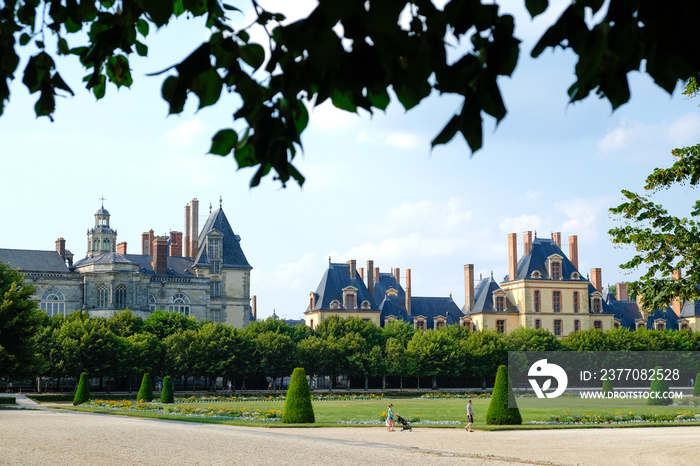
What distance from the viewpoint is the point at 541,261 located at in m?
76.6

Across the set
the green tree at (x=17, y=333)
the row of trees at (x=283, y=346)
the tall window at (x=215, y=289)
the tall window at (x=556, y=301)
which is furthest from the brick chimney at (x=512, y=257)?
the green tree at (x=17, y=333)

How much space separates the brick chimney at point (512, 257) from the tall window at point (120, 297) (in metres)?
33.2

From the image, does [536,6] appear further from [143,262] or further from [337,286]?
[337,286]

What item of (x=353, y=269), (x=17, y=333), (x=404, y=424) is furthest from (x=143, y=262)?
(x=404, y=424)

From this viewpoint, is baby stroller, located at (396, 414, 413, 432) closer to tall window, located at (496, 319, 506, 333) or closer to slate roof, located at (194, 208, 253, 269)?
slate roof, located at (194, 208, 253, 269)

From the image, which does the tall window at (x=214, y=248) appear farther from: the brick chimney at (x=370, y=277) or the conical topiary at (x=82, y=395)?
the conical topiary at (x=82, y=395)

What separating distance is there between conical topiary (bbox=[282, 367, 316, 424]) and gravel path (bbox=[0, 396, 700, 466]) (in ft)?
7.53

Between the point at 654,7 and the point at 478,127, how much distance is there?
2.33 feet

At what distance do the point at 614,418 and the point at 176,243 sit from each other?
175ft

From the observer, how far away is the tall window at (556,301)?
76.6m

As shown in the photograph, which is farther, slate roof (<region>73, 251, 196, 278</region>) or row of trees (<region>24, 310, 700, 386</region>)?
slate roof (<region>73, 251, 196, 278</region>)

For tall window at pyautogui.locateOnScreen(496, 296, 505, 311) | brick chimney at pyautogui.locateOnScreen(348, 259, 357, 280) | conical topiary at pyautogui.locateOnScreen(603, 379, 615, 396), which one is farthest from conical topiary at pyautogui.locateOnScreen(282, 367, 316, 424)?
tall window at pyautogui.locateOnScreen(496, 296, 505, 311)

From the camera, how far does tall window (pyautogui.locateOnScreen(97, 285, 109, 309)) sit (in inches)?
2579

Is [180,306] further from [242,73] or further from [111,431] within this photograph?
[242,73]
